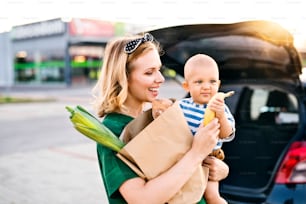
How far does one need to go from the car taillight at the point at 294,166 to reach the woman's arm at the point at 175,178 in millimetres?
1485

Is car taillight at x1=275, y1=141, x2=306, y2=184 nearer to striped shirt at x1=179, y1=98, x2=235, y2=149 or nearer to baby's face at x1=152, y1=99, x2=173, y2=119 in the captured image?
striped shirt at x1=179, y1=98, x2=235, y2=149

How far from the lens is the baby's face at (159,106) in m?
1.25

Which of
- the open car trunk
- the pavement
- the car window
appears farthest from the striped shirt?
the pavement

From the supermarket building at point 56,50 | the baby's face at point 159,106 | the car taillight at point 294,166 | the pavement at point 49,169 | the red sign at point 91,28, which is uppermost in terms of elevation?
the baby's face at point 159,106

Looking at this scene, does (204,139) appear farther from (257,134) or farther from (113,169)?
(257,134)

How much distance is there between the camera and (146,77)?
135 centimetres

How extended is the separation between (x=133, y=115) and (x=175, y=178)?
0.33m

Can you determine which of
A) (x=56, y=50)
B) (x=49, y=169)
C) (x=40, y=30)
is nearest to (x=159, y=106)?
(x=49, y=169)

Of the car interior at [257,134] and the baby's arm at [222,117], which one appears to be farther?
the car interior at [257,134]

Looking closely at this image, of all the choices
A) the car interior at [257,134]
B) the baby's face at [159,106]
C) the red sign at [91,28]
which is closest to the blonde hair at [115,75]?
the baby's face at [159,106]

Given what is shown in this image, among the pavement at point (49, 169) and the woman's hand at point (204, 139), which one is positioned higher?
the woman's hand at point (204, 139)

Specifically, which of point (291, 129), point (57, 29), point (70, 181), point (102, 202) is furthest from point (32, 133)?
point (57, 29)

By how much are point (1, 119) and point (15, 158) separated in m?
5.41

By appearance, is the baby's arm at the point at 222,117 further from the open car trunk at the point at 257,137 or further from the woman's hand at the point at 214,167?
the open car trunk at the point at 257,137
